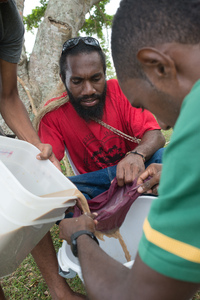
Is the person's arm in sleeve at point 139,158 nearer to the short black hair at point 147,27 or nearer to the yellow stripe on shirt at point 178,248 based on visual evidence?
the short black hair at point 147,27

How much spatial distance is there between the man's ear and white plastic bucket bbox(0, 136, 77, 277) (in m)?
0.59

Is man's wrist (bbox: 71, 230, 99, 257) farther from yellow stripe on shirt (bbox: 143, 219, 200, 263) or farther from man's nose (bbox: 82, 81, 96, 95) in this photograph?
man's nose (bbox: 82, 81, 96, 95)

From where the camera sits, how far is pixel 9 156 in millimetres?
1507

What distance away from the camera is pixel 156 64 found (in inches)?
30.3

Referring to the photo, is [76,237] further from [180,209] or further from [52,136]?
[52,136]

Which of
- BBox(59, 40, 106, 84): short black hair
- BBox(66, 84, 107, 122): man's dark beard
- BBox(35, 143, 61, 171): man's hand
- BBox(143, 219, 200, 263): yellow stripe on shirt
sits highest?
BBox(59, 40, 106, 84): short black hair

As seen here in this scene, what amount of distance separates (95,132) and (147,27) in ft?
4.42

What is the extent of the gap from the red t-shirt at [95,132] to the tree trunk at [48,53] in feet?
4.38

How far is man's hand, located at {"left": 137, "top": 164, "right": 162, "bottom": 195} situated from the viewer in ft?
5.00

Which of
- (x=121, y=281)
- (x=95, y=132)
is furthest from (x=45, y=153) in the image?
(x=121, y=281)

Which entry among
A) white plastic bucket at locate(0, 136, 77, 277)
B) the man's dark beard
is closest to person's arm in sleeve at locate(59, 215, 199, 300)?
white plastic bucket at locate(0, 136, 77, 277)

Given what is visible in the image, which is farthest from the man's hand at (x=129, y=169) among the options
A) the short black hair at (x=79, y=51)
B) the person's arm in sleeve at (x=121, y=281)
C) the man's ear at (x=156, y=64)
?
the man's ear at (x=156, y=64)

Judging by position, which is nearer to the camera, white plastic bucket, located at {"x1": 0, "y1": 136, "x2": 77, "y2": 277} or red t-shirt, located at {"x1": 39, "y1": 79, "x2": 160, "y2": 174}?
white plastic bucket, located at {"x1": 0, "y1": 136, "x2": 77, "y2": 277}

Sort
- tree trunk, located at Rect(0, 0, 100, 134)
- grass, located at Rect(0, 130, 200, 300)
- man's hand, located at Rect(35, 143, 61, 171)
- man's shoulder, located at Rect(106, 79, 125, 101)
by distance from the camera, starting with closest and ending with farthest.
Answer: man's hand, located at Rect(35, 143, 61, 171) → grass, located at Rect(0, 130, 200, 300) → man's shoulder, located at Rect(106, 79, 125, 101) → tree trunk, located at Rect(0, 0, 100, 134)
